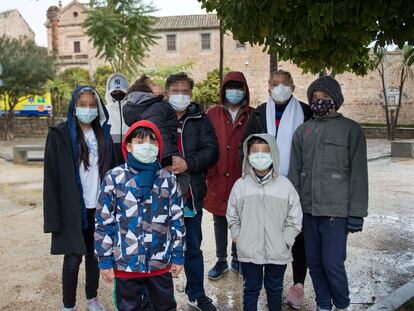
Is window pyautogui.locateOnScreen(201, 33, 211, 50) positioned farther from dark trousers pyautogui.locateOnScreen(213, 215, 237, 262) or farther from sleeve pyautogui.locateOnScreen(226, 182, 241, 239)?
sleeve pyautogui.locateOnScreen(226, 182, 241, 239)

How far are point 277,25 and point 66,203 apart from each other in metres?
2.02

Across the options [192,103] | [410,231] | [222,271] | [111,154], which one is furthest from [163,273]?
[410,231]

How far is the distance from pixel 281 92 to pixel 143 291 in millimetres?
1956

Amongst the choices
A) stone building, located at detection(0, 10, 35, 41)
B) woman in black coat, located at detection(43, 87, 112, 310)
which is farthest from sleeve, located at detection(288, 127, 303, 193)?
stone building, located at detection(0, 10, 35, 41)

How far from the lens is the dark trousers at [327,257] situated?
11.5 ft

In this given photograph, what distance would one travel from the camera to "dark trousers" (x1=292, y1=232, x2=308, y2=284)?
4016mm

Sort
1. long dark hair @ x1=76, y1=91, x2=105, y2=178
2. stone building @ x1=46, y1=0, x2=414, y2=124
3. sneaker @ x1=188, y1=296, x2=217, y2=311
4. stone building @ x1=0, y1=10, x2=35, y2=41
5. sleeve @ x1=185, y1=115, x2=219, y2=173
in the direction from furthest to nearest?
1. stone building @ x1=0, y1=10, x2=35, y2=41
2. stone building @ x1=46, y1=0, x2=414, y2=124
3. sneaker @ x1=188, y1=296, x2=217, y2=311
4. sleeve @ x1=185, y1=115, x2=219, y2=173
5. long dark hair @ x1=76, y1=91, x2=105, y2=178

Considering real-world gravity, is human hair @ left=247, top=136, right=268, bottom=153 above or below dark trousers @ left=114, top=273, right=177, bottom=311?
above

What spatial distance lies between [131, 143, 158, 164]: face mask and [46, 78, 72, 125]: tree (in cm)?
2762

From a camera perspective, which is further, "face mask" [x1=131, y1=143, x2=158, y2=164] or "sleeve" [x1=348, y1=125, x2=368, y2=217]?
"sleeve" [x1=348, y1=125, x2=368, y2=217]

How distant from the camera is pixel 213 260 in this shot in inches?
212

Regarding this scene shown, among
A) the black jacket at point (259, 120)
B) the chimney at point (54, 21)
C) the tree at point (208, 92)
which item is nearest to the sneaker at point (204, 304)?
the black jacket at point (259, 120)

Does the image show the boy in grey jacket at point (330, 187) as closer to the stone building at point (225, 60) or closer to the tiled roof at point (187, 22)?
the stone building at point (225, 60)

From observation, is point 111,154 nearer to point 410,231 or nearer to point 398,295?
point 398,295
